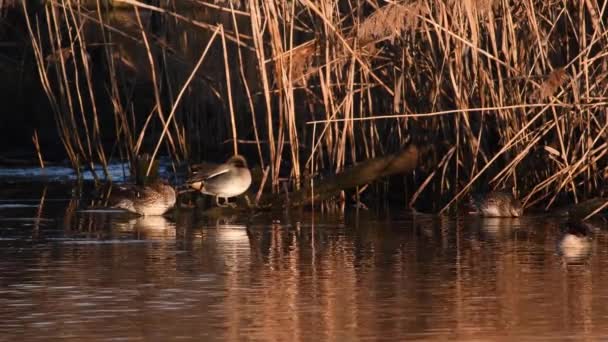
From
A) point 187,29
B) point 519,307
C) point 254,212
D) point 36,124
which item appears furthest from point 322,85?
point 36,124

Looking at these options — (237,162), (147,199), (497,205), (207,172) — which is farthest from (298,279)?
(207,172)

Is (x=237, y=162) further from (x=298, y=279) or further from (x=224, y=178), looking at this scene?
(x=298, y=279)

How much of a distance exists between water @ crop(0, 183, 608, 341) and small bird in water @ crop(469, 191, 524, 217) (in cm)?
11

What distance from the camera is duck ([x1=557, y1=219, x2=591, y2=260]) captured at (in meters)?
11.8

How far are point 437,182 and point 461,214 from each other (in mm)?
894

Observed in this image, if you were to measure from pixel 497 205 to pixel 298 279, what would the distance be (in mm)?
4546

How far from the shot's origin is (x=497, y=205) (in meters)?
14.5

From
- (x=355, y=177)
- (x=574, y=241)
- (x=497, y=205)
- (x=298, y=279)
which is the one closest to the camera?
(x=298, y=279)

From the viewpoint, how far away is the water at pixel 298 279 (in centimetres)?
828

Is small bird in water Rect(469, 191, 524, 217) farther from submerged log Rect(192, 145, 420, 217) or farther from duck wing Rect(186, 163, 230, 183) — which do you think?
duck wing Rect(186, 163, 230, 183)

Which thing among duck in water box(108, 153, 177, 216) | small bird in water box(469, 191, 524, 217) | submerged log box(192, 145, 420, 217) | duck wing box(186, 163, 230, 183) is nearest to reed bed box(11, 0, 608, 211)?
submerged log box(192, 145, 420, 217)

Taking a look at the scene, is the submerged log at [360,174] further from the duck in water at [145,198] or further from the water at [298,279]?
the duck in water at [145,198]

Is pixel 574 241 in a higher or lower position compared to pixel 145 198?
lower

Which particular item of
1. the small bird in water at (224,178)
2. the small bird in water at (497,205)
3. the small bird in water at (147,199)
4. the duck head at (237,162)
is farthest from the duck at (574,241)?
the small bird in water at (147,199)
